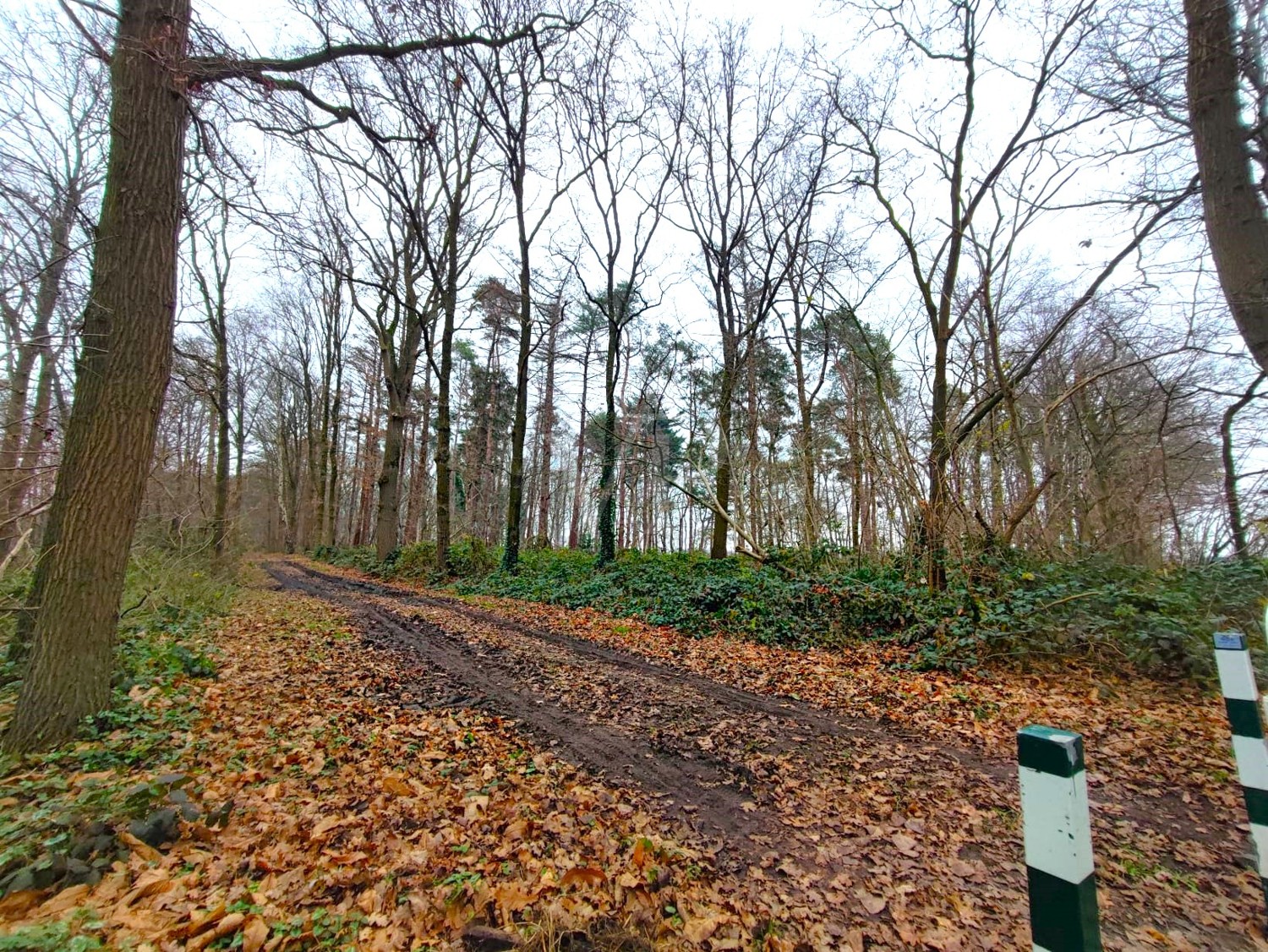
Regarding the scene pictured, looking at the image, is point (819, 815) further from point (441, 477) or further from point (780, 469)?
point (441, 477)

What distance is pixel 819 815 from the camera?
303 cm

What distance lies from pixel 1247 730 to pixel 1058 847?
190 cm

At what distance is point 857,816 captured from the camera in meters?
3.03

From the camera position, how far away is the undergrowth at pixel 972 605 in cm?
541

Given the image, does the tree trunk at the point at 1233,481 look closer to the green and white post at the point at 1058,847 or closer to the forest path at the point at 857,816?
the forest path at the point at 857,816

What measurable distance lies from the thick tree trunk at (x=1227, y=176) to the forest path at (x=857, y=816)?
177 inches

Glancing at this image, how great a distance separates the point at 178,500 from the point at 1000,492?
47.7 feet

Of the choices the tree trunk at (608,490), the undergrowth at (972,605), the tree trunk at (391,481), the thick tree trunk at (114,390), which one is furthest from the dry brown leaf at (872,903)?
the tree trunk at (391,481)

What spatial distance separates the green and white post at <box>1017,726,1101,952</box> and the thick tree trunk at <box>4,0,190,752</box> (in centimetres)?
522

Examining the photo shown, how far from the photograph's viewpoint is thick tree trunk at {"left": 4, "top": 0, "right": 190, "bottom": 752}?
136 inches

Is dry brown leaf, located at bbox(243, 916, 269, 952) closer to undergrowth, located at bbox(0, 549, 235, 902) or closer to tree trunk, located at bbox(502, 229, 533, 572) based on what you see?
undergrowth, located at bbox(0, 549, 235, 902)

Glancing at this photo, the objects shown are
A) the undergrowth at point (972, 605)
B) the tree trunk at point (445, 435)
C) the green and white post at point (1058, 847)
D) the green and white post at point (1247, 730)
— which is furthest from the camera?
the tree trunk at point (445, 435)

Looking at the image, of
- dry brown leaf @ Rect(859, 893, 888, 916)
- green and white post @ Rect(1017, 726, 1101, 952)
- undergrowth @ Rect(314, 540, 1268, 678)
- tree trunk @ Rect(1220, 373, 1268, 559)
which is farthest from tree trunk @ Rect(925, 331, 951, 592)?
green and white post @ Rect(1017, 726, 1101, 952)

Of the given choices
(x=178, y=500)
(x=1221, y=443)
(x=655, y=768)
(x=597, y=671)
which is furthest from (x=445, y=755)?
(x=1221, y=443)
